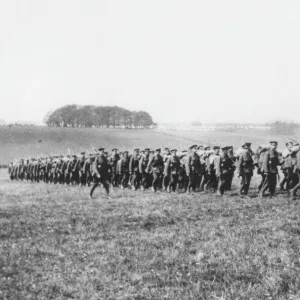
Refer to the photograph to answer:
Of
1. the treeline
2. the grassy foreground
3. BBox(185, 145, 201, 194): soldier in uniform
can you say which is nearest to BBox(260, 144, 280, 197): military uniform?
the grassy foreground

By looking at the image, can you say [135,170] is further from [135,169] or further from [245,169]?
[245,169]

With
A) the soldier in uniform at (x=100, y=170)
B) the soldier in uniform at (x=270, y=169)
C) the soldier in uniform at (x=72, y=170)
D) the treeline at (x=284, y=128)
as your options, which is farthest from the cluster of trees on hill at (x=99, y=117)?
the soldier in uniform at (x=270, y=169)

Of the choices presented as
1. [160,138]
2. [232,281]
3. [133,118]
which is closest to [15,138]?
[160,138]

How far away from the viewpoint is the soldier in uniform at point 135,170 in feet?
64.9

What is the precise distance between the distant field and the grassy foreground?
48.6m

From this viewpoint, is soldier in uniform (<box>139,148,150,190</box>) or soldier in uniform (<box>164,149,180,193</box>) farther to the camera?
soldier in uniform (<box>139,148,150,190</box>)

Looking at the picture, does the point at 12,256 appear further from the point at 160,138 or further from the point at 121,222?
the point at 160,138

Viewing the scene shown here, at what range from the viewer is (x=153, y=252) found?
765 cm

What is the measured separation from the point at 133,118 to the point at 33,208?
309ft

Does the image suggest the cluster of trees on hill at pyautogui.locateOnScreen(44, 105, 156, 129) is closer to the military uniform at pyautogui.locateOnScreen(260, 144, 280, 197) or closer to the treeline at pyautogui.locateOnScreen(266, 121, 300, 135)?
the treeline at pyautogui.locateOnScreen(266, 121, 300, 135)

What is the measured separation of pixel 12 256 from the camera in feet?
24.8

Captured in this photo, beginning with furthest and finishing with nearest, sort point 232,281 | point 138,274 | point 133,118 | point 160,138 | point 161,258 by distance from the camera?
point 133,118 → point 160,138 → point 161,258 → point 138,274 → point 232,281

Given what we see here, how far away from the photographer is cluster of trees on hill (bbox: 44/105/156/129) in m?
106

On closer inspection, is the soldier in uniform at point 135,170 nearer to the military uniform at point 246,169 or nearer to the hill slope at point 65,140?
the military uniform at point 246,169
